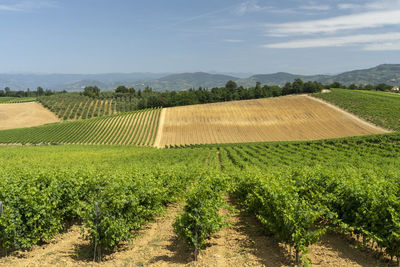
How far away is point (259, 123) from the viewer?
254 ft

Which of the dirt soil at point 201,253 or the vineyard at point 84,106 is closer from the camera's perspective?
the dirt soil at point 201,253

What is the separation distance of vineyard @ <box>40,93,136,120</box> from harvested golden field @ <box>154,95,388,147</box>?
4830cm

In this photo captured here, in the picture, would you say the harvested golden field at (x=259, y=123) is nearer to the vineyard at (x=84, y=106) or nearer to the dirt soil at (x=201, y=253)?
the vineyard at (x=84, y=106)

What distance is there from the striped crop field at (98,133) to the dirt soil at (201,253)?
2180 inches

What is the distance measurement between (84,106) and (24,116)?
27462 mm

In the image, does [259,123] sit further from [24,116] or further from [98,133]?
[24,116]

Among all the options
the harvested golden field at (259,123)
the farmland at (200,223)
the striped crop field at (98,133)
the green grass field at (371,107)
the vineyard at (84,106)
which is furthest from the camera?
the vineyard at (84,106)

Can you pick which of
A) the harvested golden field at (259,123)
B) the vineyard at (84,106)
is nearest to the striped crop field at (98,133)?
the harvested golden field at (259,123)

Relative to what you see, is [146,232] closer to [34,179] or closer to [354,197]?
[34,179]

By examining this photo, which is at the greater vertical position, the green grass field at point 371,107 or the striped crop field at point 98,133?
the green grass field at point 371,107

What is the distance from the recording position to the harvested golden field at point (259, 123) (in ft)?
222

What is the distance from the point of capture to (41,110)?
118 m

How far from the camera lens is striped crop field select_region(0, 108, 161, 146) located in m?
70.1

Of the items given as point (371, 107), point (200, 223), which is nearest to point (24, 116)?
point (200, 223)
